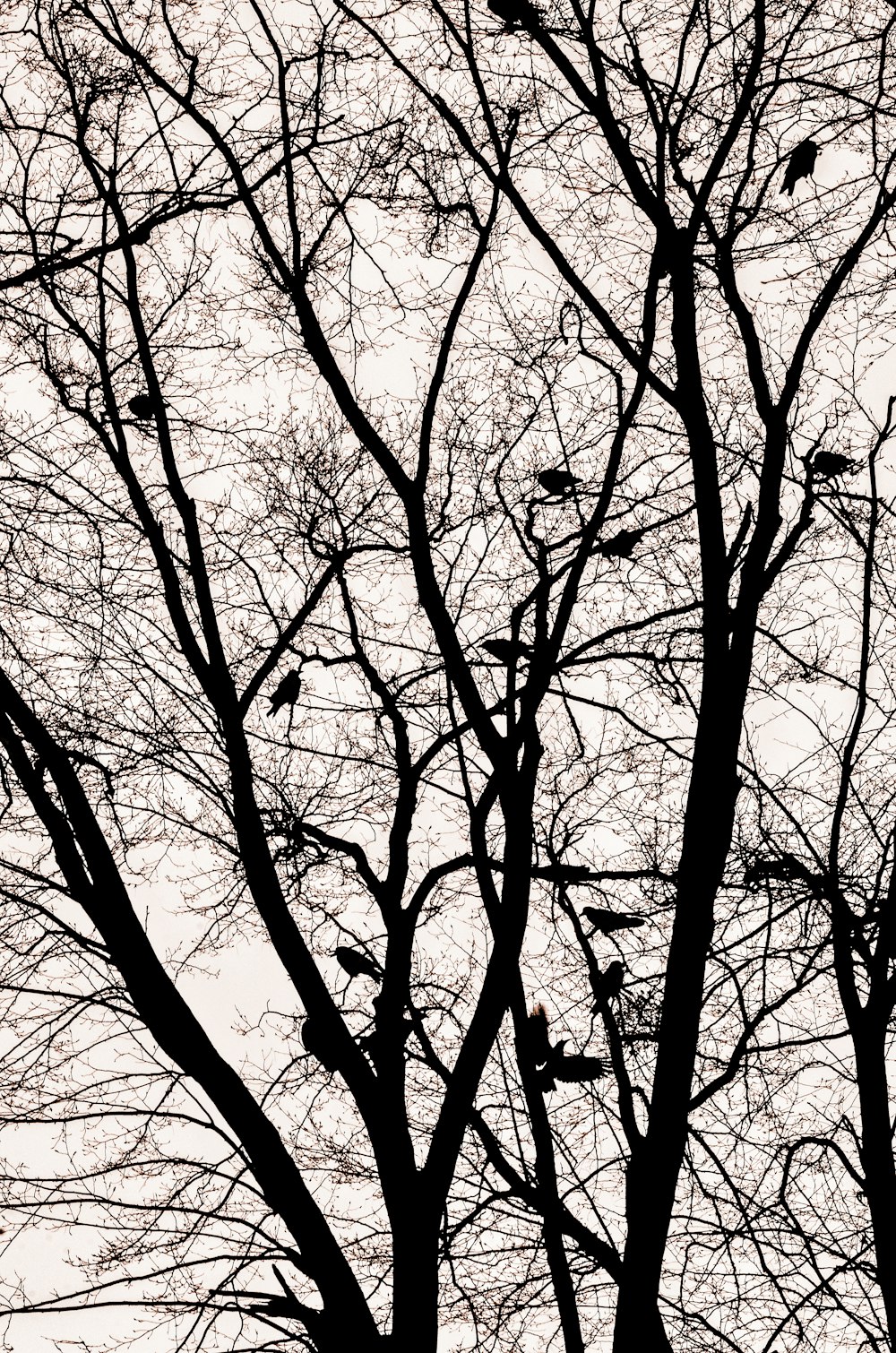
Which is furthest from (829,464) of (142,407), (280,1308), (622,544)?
(280,1308)

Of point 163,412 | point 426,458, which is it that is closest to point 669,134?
point 426,458

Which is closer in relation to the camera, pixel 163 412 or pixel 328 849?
pixel 163 412

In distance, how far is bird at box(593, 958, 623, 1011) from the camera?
527cm

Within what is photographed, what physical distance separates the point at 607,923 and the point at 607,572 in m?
1.75

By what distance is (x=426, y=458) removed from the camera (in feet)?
16.2

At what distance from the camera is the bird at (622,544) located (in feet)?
18.0

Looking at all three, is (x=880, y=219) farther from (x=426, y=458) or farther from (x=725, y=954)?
(x=725, y=954)

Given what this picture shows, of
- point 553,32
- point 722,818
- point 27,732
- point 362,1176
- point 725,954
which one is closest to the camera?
point 722,818

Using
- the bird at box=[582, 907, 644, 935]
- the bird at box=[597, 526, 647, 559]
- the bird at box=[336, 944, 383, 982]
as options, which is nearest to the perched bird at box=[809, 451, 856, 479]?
the bird at box=[597, 526, 647, 559]

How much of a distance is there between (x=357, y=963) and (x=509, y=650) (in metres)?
1.62

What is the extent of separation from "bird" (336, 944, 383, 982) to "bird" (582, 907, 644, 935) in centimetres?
101

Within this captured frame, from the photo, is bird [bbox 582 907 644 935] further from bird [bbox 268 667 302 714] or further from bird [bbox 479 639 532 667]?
bird [bbox 268 667 302 714]

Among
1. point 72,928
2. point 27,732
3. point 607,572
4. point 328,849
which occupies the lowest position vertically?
point 72,928

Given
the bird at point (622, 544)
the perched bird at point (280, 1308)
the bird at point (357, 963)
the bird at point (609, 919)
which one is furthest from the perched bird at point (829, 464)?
the perched bird at point (280, 1308)
